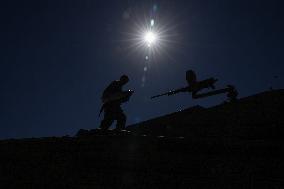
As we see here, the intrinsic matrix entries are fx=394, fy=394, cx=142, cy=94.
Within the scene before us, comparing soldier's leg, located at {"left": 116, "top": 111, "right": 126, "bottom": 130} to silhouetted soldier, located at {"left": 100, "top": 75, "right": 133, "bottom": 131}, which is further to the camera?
soldier's leg, located at {"left": 116, "top": 111, "right": 126, "bottom": 130}

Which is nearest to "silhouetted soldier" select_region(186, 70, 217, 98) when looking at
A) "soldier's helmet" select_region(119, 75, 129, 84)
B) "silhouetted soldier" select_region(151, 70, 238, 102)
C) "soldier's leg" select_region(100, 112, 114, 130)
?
"silhouetted soldier" select_region(151, 70, 238, 102)

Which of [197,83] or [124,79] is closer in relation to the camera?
[124,79]

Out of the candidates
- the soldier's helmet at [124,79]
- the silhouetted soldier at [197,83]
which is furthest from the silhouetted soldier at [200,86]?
the soldier's helmet at [124,79]

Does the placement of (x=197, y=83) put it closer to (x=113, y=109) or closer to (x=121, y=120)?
(x=121, y=120)

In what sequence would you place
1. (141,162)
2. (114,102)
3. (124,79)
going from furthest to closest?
(124,79) → (114,102) → (141,162)

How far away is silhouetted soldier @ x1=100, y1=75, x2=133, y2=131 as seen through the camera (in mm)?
7840

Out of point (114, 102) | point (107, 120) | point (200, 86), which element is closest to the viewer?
point (107, 120)

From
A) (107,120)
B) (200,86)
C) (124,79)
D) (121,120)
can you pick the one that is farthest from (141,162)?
(200,86)

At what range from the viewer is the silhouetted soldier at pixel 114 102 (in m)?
7.84

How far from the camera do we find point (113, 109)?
789cm

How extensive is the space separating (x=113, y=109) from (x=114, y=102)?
150mm

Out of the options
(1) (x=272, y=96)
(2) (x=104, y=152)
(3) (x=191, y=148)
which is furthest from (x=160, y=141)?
(1) (x=272, y=96)

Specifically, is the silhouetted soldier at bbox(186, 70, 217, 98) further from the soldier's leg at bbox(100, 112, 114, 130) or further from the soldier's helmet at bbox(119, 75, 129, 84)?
the soldier's leg at bbox(100, 112, 114, 130)

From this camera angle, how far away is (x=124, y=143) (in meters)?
4.98
